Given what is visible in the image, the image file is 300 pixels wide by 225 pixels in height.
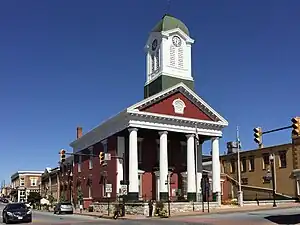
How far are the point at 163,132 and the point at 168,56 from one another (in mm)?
10554

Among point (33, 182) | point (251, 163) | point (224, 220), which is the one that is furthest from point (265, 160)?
point (33, 182)

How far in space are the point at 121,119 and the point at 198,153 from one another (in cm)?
1154

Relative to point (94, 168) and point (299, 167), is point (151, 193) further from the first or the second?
point (299, 167)

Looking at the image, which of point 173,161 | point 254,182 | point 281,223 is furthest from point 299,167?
point 281,223

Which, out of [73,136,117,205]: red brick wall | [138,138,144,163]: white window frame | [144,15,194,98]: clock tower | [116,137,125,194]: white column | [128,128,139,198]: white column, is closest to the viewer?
[128,128,139,198]: white column

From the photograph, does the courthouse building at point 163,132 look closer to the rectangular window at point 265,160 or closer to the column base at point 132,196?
the column base at point 132,196

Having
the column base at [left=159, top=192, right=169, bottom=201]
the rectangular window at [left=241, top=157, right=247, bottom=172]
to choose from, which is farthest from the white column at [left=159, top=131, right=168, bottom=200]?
the rectangular window at [left=241, top=157, right=247, bottom=172]

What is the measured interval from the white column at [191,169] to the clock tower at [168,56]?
726cm

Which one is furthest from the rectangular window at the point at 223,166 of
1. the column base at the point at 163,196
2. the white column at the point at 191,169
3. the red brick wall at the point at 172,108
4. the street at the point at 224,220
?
the street at the point at 224,220

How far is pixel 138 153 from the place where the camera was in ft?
181

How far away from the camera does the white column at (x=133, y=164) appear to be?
1980 inches

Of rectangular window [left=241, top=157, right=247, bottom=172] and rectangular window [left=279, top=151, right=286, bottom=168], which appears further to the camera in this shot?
rectangular window [left=241, top=157, right=247, bottom=172]

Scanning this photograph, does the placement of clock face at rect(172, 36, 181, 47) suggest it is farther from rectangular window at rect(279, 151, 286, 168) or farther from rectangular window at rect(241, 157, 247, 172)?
rectangular window at rect(241, 157, 247, 172)

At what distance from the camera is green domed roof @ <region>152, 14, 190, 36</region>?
5934 cm
